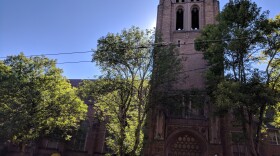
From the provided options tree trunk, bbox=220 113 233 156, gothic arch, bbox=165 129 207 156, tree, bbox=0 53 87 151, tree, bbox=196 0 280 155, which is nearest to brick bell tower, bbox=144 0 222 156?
gothic arch, bbox=165 129 207 156

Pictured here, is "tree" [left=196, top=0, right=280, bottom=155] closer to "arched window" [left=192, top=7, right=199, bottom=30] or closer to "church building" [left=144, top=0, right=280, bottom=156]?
"church building" [left=144, top=0, right=280, bottom=156]

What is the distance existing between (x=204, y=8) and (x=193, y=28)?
2767mm

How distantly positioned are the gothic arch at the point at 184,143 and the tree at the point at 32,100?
8853 mm

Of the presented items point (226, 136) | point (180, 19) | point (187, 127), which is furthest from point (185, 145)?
point (180, 19)

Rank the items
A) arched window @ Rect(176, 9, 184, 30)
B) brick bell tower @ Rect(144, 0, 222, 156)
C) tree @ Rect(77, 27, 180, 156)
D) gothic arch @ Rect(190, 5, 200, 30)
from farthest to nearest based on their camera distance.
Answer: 1. arched window @ Rect(176, 9, 184, 30)
2. gothic arch @ Rect(190, 5, 200, 30)
3. brick bell tower @ Rect(144, 0, 222, 156)
4. tree @ Rect(77, 27, 180, 156)

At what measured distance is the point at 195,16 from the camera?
29516 mm

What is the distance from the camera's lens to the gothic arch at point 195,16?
29.0 meters

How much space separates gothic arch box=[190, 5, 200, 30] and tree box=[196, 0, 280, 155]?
13129mm

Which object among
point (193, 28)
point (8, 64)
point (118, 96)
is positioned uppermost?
point (193, 28)

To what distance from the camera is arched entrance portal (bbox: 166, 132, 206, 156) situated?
68.6ft

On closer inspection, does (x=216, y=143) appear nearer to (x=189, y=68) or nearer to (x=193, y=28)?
(x=189, y=68)

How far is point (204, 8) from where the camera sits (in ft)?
94.1

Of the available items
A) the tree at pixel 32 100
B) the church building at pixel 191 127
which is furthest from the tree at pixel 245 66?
the tree at pixel 32 100

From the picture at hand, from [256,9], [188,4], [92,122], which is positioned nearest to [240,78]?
[256,9]
